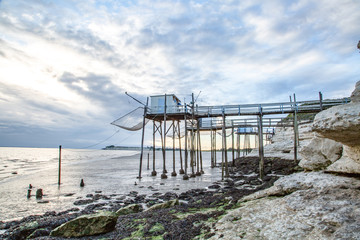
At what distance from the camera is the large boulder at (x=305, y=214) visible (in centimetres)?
401

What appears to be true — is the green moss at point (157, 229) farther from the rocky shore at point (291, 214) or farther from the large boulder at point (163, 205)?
the large boulder at point (163, 205)

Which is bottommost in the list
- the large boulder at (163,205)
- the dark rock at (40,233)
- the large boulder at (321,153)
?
the dark rock at (40,233)

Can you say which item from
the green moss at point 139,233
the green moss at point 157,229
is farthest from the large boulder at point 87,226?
the green moss at point 157,229

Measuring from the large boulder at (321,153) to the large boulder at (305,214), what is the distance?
0.95m

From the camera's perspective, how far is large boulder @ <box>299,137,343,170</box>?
714 centimetres

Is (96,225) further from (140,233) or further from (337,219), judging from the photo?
(337,219)

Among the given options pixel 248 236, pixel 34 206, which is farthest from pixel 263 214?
pixel 34 206

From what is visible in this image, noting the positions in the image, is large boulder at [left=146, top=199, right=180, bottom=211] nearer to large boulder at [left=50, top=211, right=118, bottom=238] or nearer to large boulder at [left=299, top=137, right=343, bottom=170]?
large boulder at [left=50, top=211, right=118, bottom=238]

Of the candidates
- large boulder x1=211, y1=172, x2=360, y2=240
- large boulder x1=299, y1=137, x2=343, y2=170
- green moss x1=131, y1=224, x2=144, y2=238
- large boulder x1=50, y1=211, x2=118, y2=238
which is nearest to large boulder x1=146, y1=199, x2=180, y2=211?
large boulder x1=50, y1=211, x2=118, y2=238

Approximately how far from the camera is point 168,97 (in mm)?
23000

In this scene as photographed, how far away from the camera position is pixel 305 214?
4.71 meters

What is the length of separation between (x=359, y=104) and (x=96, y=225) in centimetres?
786

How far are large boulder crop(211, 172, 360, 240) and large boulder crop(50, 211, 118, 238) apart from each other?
3.57m

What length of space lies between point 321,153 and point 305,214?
146 inches
